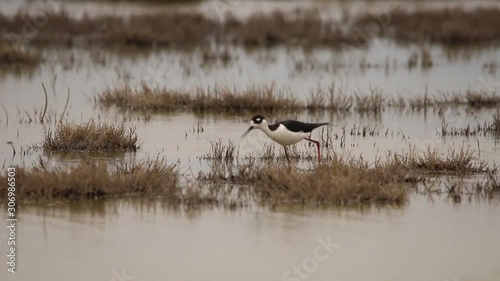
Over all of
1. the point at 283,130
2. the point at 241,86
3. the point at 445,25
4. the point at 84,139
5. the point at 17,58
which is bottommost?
the point at 84,139

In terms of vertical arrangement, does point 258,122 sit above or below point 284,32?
below

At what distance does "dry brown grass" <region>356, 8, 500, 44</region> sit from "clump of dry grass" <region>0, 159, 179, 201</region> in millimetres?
17683

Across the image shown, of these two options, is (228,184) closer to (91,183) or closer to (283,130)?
(283,130)

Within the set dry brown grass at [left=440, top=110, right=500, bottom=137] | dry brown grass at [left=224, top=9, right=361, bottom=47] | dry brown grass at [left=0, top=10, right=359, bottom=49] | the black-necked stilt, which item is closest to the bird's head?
the black-necked stilt

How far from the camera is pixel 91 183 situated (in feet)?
30.3

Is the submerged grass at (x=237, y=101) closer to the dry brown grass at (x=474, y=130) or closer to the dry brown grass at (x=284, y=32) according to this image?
the dry brown grass at (x=474, y=130)

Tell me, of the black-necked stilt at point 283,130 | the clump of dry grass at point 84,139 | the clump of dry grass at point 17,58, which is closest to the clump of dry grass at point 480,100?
the black-necked stilt at point 283,130

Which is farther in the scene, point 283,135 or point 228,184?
point 283,135

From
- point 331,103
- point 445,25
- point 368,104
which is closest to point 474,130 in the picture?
point 368,104

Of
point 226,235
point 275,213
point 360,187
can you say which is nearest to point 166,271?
point 226,235

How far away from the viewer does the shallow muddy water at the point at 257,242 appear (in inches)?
297

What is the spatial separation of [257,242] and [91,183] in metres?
1.84

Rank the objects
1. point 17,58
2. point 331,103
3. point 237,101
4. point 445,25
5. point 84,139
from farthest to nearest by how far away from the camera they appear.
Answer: point 445,25 < point 17,58 < point 331,103 < point 237,101 < point 84,139

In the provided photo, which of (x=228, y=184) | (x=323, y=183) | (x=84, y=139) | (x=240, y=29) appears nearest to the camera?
(x=323, y=183)
